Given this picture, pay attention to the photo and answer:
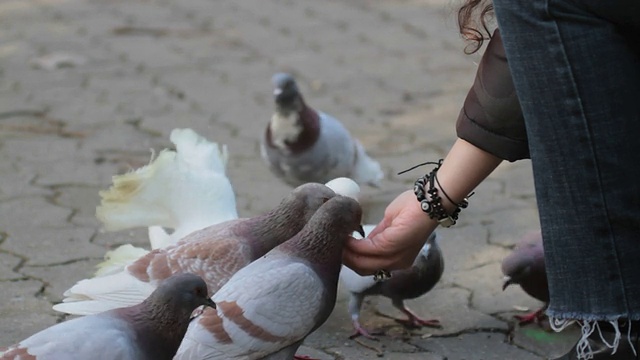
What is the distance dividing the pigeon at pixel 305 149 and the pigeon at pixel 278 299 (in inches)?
63.9

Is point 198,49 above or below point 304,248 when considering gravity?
below

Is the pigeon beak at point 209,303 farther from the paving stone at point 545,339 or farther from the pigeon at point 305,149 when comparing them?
the pigeon at point 305,149

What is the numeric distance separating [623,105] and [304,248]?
0.91 meters

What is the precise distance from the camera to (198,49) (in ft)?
24.0

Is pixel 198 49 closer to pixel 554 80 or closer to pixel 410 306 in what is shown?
pixel 410 306

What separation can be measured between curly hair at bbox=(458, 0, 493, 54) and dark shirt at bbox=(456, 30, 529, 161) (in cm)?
7

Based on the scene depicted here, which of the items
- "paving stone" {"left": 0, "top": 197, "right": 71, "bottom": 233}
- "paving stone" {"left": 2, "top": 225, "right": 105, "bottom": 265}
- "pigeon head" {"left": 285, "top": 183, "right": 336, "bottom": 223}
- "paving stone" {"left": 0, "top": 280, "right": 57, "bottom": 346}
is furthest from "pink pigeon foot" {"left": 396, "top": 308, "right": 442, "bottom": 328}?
"paving stone" {"left": 0, "top": 197, "right": 71, "bottom": 233}

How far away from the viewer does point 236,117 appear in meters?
5.84

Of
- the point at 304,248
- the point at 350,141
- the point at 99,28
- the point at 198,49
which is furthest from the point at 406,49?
the point at 304,248

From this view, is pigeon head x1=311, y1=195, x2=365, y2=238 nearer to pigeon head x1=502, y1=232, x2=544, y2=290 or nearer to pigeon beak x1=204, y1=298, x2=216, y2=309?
pigeon beak x1=204, y1=298, x2=216, y2=309

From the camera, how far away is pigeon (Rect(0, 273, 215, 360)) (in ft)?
7.57

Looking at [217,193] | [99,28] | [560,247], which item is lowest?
[99,28]

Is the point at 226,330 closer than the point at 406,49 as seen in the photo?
Yes

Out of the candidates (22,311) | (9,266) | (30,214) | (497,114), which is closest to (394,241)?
(497,114)
